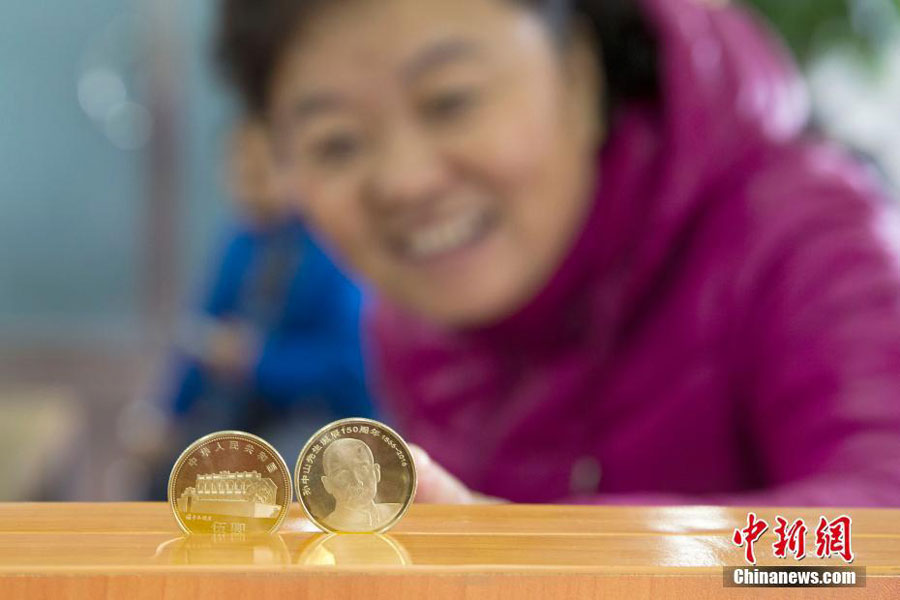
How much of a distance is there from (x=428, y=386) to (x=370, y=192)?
265mm

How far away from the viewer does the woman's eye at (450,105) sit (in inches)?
34.1

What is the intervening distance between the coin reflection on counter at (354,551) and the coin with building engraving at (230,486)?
28 mm

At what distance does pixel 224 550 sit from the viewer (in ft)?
1.33

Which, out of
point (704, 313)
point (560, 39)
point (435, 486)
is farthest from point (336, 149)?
point (435, 486)

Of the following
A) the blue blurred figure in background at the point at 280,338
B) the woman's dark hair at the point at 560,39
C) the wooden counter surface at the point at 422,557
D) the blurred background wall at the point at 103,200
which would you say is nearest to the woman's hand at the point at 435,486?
the wooden counter surface at the point at 422,557

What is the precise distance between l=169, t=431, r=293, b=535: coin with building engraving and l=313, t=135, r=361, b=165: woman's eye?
1.62 feet

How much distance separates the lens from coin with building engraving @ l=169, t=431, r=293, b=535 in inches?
17.0

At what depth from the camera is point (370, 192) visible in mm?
901

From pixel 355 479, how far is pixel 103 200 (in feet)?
9.38

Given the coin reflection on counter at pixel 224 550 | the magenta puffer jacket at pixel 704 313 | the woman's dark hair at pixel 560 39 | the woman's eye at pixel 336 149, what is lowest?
the coin reflection on counter at pixel 224 550

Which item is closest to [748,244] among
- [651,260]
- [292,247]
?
[651,260]

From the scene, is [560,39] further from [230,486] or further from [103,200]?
[103,200]

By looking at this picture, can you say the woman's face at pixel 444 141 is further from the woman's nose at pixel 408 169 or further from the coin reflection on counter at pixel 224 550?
the coin reflection on counter at pixel 224 550

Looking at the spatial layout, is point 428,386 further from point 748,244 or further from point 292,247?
point 292,247
